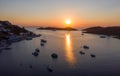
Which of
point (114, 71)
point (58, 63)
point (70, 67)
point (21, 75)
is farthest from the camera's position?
point (58, 63)

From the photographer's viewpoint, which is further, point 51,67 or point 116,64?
point 116,64

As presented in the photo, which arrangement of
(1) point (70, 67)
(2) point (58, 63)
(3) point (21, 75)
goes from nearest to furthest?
(3) point (21, 75)
(1) point (70, 67)
(2) point (58, 63)

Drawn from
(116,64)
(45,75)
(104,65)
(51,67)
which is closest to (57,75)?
(45,75)

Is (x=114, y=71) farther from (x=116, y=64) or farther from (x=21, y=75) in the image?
(x=21, y=75)

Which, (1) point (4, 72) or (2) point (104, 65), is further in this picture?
(2) point (104, 65)

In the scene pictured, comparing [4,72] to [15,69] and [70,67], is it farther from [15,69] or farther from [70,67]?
[70,67]

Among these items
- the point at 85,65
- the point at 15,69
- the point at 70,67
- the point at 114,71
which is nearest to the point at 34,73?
the point at 15,69

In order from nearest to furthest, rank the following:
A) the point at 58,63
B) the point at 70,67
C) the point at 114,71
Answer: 1. the point at 114,71
2. the point at 70,67
3. the point at 58,63
